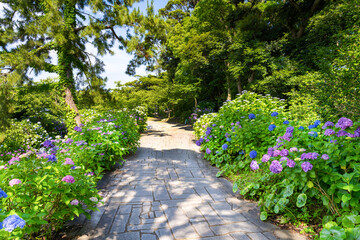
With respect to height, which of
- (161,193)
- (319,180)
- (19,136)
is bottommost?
(161,193)

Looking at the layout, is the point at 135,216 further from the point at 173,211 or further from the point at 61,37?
the point at 61,37

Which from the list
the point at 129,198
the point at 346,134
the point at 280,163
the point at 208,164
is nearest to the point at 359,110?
the point at 346,134

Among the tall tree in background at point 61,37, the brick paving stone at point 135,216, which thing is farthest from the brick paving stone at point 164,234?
the tall tree in background at point 61,37

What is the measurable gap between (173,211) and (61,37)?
6.98 metres

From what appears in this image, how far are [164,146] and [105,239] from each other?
4.63 metres

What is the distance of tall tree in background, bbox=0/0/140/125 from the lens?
5.87 metres

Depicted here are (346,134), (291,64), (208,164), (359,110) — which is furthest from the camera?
(291,64)

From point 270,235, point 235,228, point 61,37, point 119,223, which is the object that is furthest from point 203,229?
point 61,37

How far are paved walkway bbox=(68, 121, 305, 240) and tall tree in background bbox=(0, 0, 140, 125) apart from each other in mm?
5553

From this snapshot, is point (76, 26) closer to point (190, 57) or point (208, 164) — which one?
point (190, 57)

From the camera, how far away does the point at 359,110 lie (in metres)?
2.25

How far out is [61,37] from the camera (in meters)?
6.07

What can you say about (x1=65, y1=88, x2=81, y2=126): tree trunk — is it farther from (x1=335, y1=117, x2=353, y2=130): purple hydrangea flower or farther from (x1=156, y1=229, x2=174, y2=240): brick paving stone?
(x1=335, y1=117, x2=353, y2=130): purple hydrangea flower

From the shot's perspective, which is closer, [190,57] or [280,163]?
[280,163]
